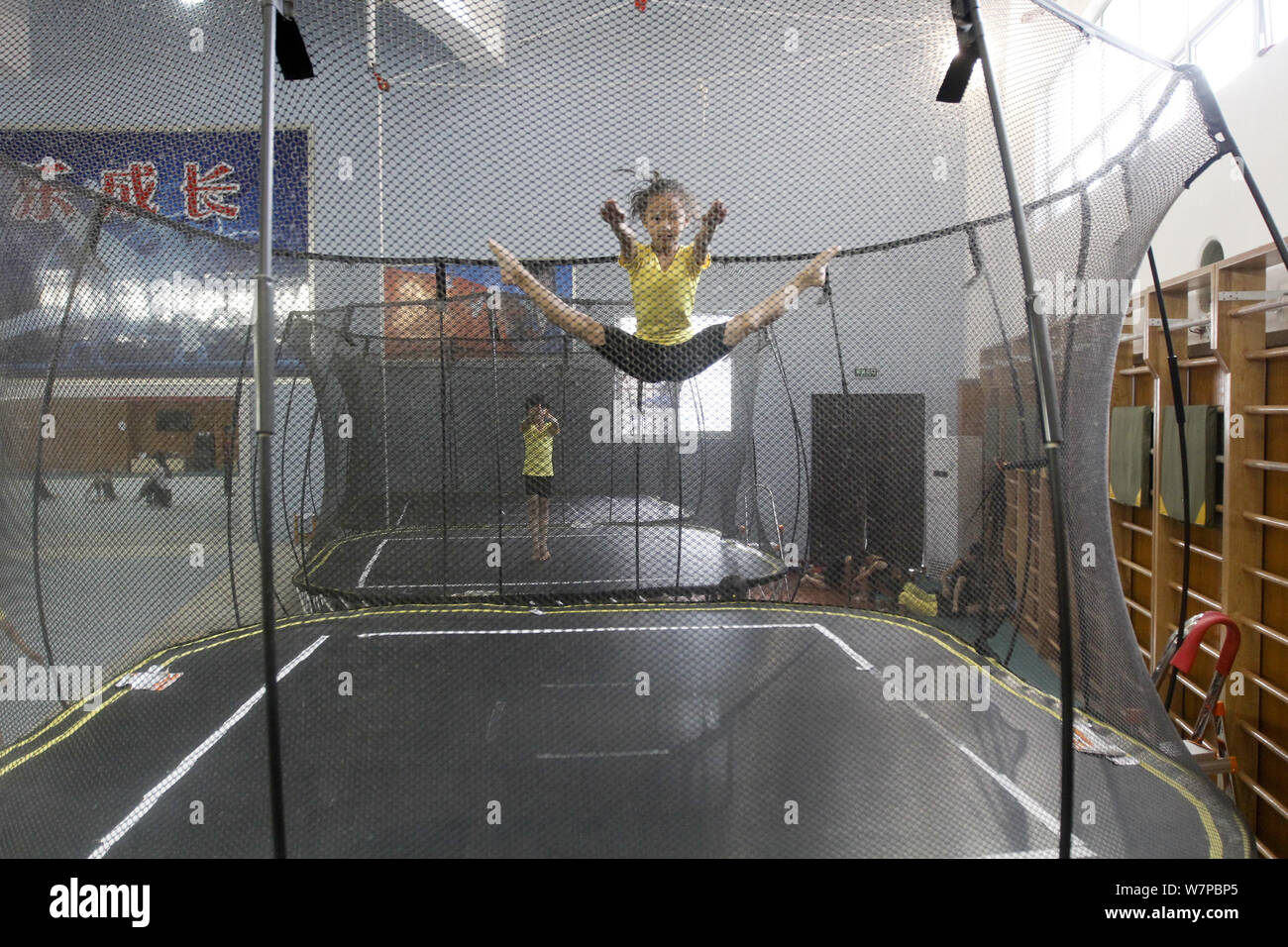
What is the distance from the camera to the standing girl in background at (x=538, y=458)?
2.62 m

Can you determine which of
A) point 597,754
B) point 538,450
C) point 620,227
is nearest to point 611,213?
point 620,227

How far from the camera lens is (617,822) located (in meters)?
1.33

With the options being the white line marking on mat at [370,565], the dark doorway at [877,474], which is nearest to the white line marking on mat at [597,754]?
the dark doorway at [877,474]

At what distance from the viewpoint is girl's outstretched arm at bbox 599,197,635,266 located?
142cm

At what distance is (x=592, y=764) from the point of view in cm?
155

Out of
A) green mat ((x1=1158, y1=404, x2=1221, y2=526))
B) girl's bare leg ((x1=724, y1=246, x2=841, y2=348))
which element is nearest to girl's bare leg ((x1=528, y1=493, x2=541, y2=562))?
girl's bare leg ((x1=724, y1=246, x2=841, y2=348))

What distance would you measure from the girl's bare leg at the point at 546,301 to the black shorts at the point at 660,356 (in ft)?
0.17

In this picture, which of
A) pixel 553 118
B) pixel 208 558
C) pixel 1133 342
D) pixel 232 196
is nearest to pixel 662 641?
pixel 208 558

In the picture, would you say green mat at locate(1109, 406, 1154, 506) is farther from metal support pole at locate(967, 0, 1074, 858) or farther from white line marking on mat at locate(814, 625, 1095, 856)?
metal support pole at locate(967, 0, 1074, 858)

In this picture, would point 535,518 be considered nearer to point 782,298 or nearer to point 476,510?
point 476,510

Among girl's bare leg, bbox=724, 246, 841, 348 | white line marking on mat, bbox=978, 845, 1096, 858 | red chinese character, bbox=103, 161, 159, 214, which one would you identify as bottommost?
white line marking on mat, bbox=978, 845, 1096, 858

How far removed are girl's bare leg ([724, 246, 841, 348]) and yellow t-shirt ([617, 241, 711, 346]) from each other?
16 centimetres

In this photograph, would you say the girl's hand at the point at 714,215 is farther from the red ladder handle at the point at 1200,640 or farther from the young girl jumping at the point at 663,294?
the red ladder handle at the point at 1200,640
